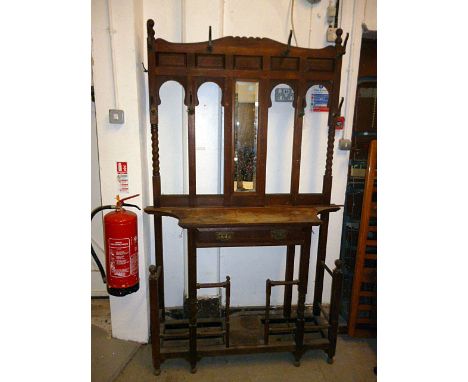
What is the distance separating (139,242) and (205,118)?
1.11 meters

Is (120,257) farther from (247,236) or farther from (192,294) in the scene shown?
(247,236)

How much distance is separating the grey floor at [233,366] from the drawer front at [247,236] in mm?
945

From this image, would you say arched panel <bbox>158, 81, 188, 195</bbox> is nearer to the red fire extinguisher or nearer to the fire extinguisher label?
the red fire extinguisher

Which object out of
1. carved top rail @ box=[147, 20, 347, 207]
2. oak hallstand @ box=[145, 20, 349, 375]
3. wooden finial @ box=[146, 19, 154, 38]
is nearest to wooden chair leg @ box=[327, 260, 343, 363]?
oak hallstand @ box=[145, 20, 349, 375]

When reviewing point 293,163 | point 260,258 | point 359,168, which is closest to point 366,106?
point 359,168

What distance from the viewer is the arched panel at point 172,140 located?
2078mm

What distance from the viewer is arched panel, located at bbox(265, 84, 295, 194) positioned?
216cm

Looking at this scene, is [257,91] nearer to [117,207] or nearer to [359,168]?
[359,168]

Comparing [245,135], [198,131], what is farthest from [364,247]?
[198,131]

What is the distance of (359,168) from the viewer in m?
2.35

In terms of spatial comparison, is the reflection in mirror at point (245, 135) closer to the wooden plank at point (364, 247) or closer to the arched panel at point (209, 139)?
the arched panel at point (209, 139)

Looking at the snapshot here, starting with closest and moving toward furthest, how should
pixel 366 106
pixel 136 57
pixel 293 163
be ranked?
pixel 136 57
pixel 293 163
pixel 366 106

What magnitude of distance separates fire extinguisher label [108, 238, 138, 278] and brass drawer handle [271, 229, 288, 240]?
3.31 ft

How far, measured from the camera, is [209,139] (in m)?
2.16
